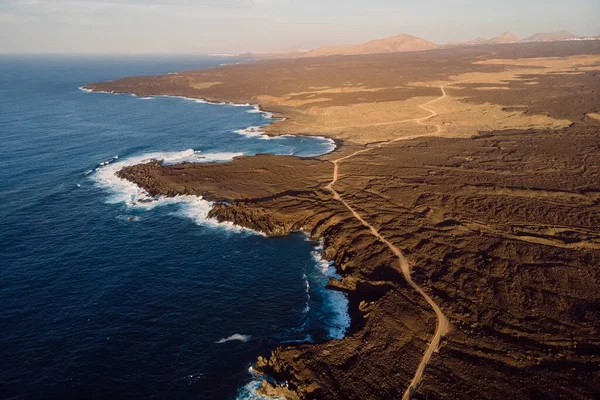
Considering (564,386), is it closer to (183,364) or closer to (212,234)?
(183,364)

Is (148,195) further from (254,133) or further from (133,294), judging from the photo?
(254,133)

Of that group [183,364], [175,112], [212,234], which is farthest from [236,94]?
[183,364]

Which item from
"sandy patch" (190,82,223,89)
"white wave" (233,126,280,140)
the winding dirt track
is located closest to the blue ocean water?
the winding dirt track

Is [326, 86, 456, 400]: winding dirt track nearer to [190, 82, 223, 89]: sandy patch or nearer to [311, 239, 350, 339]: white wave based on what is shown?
[311, 239, 350, 339]: white wave

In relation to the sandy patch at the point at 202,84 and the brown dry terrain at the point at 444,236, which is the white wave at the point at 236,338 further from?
the sandy patch at the point at 202,84

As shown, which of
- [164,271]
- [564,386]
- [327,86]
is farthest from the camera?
[327,86]

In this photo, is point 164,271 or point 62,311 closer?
point 62,311
